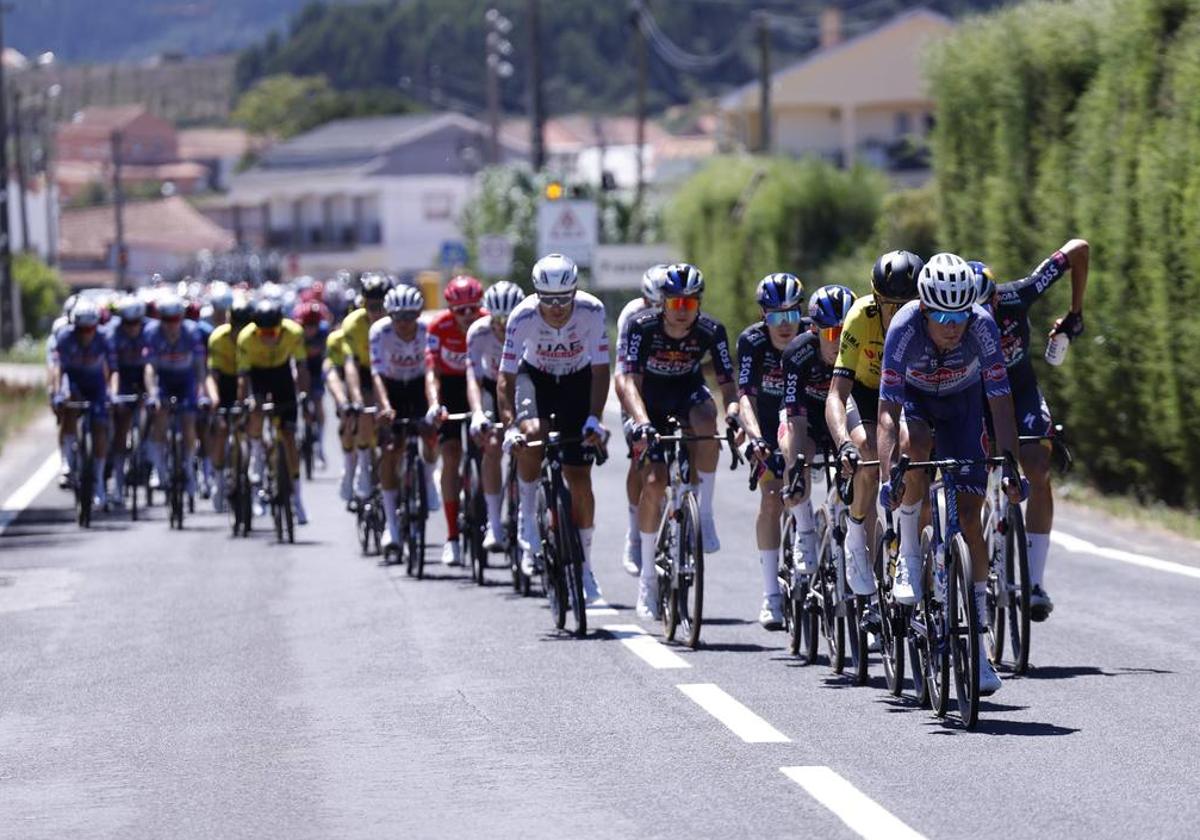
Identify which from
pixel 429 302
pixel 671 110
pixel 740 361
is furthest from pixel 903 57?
pixel 671 110

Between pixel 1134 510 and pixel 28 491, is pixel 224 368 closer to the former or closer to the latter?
pixel 28 491

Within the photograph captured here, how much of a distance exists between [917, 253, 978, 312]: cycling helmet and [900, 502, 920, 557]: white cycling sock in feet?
3.03

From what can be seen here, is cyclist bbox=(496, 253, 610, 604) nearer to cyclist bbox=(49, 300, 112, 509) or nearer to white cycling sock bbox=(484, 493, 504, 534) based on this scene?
white cycling sock bbox=(484, 493, 504, 534)

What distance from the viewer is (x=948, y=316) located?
383 inches

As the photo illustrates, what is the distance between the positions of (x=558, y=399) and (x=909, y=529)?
4.01 meters

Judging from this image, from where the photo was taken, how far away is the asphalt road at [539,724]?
8117 millimetres

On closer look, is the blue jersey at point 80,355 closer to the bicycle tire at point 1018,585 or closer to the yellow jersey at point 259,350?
the yellow jersey at point 259,350

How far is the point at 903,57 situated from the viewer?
90.2 m

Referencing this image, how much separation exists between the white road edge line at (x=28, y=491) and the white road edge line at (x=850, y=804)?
561 inches

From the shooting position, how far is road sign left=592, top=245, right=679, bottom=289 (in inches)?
1610

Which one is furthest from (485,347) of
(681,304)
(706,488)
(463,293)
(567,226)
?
(567,226)

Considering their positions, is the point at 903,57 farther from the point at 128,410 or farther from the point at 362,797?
the point at 362,797

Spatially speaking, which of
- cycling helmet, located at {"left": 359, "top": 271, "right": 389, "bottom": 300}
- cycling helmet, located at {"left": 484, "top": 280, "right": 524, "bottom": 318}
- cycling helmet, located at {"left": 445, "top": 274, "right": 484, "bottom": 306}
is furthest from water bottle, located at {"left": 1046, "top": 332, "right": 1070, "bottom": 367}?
cycling helmet, located at {"left": 359, "top": 271, "right": 389, "bottom": 300}

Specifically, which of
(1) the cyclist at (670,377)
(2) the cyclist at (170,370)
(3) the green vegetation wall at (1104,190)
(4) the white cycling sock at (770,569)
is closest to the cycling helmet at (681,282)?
(1) the cyclist at (670,377)
